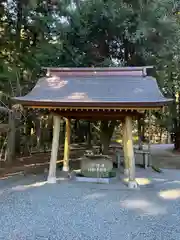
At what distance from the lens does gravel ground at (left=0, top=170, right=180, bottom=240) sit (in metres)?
3.99

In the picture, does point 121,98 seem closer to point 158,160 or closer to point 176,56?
point 176,56

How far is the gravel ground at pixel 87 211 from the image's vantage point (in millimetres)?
3988

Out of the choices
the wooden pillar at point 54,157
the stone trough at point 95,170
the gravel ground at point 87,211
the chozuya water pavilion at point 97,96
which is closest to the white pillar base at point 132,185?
the chozuya water pavilion at point 97,96

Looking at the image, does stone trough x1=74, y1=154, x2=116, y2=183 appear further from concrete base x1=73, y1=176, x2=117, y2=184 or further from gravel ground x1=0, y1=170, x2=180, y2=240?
gravel ground x1=0, y1=170, x2=180, y2=240

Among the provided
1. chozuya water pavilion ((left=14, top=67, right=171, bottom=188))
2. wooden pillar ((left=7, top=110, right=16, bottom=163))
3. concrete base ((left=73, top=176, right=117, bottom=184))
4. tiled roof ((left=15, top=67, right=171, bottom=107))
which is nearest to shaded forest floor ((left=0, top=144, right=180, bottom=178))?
wooden pillar ((left=7, top=110, right=16, bottom=163))

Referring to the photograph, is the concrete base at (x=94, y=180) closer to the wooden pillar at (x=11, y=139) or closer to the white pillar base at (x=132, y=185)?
the white pillar base at (x=132, y=185)

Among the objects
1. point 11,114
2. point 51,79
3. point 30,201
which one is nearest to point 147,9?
point 51,79

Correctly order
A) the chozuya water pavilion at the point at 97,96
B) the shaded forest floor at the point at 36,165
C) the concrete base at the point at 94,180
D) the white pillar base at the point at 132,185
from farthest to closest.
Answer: the shaded forest floor at the point at 36,165
the concrete base at the point at 94,180
the white pillar base at the point at 132,185
the chozuya water pavilion at the point at 97,96

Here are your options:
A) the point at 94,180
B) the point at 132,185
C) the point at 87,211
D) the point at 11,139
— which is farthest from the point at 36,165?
the point at 87,211

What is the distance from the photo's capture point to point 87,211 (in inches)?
204

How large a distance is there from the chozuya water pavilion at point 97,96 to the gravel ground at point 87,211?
86 centimetres

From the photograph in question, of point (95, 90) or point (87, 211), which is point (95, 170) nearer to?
point (95, 90)

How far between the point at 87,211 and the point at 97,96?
302 centimetres

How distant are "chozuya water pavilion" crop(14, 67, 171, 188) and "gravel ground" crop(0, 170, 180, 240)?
0.86 meters
